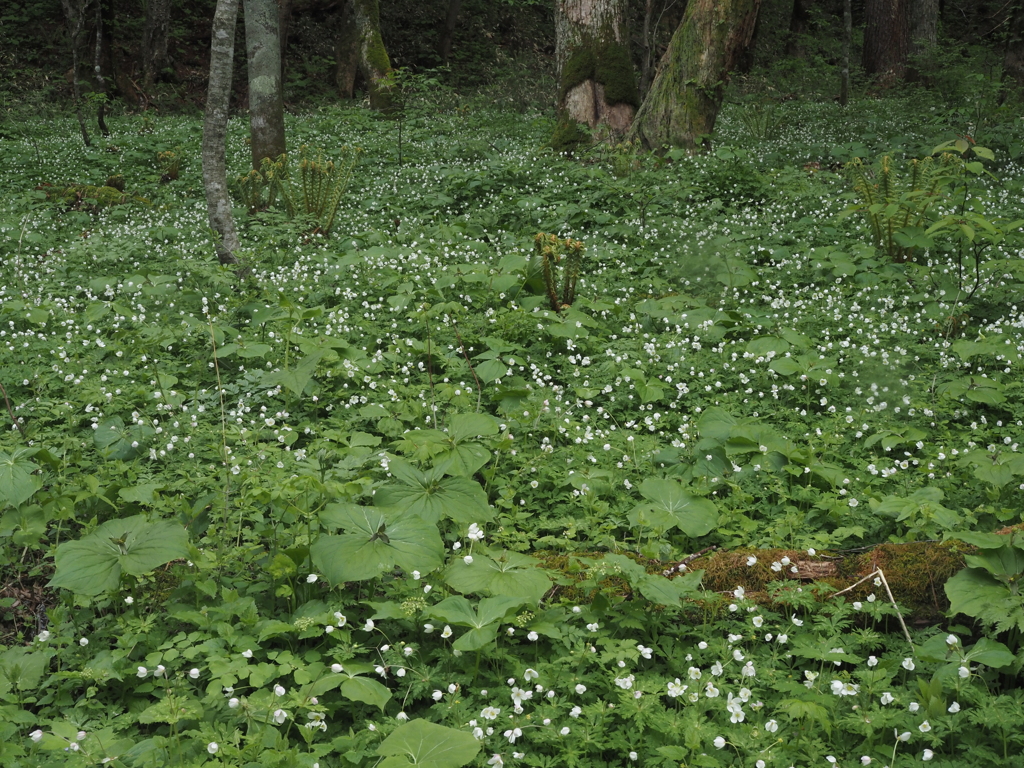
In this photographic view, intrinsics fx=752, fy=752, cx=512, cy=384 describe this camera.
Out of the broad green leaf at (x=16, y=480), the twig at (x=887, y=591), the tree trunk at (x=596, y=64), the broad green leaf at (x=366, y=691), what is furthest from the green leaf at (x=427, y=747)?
the tree trunk at (x=596, y=64)

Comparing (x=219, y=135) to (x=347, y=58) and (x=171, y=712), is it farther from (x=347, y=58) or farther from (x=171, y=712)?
(x=347, y=58)

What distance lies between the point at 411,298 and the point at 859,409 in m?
3.95

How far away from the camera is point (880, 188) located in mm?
8133

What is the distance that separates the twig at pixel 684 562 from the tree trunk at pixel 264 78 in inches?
362

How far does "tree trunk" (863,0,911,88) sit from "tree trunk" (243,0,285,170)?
16003 mm

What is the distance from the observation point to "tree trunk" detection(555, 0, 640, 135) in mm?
12289

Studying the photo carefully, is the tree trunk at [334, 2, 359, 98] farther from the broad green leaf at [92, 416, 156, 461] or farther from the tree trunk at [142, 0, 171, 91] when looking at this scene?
the broad green leaf at [92, 416, 156, 461]

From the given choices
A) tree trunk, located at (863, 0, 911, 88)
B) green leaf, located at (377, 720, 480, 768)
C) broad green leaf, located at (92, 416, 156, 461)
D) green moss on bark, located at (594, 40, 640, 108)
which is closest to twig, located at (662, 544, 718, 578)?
green leaf, located at (377, 720, 480, 768)

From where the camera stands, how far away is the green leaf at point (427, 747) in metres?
2.46

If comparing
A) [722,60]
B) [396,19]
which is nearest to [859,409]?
[722,60]

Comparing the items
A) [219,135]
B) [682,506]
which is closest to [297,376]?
[682,506]

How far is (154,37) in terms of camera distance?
2231 centimetres

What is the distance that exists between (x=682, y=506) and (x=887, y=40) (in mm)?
21064

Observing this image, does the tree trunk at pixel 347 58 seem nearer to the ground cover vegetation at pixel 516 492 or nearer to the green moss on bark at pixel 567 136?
the green moss on bark at pixel 567 136
